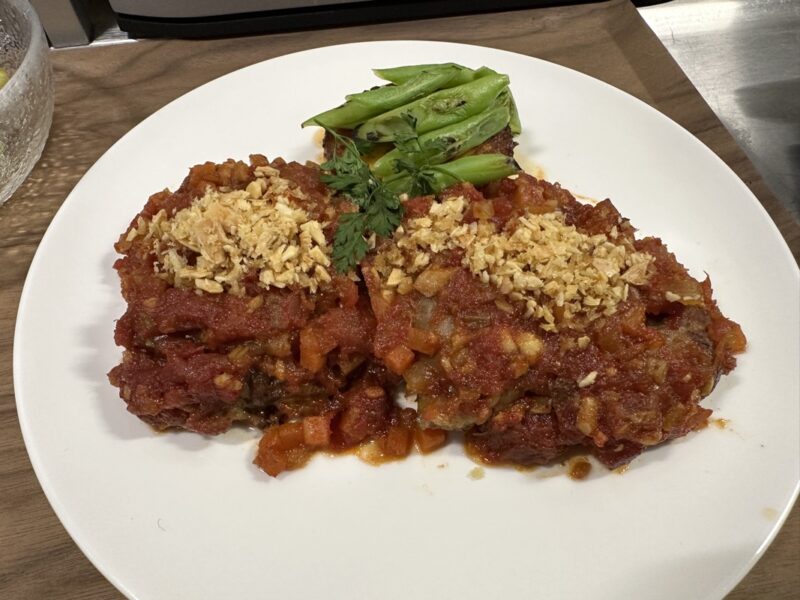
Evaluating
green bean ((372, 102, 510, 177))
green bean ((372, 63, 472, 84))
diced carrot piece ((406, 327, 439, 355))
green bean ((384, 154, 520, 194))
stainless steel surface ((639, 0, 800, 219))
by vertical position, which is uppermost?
green bean ((372, 63, 472, 84))

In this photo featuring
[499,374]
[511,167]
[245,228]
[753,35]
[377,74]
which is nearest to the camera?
[499,374]

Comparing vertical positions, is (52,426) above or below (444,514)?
above

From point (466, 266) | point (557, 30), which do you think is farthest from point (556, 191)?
point (557, 30)

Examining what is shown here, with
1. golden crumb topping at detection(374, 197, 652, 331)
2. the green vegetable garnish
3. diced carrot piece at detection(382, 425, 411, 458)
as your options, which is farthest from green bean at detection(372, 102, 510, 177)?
diced carrot piece at detection(382, 425, 411, 458)

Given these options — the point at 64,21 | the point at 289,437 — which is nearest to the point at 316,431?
the point at 289,437

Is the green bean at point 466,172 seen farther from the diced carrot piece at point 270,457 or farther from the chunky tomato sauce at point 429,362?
the diced carrot piece at point 270,457

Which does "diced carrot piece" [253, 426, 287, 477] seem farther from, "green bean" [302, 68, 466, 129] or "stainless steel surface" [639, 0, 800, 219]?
"stainless steel surface" [639, 0, 800, 219]

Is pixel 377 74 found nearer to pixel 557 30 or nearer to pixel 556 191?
pixel 556 191
